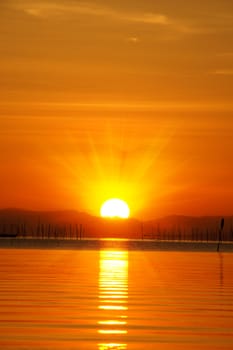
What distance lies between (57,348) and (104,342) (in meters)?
0.92

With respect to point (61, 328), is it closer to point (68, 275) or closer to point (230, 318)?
point (230, 318)

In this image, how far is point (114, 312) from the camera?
18.9 metres

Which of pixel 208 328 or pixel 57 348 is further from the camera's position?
pixel 208 328

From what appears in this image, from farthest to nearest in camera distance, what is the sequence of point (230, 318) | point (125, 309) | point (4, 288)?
point (4, 288) < point (125, 309) < point (230, 318)

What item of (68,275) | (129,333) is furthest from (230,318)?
(68,275)

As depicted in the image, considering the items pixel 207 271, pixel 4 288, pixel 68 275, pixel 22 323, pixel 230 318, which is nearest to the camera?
pixel 22 323

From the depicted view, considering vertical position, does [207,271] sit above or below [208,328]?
above

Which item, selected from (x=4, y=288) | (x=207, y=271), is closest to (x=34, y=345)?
(x=4, y=288)

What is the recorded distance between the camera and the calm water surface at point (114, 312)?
14.6 metres

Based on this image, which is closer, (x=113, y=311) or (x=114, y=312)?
(x=114, y=312)

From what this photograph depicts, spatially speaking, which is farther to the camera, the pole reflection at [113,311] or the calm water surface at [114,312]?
the calm water surface at [114,312]

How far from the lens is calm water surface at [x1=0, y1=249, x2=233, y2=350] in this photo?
14625mm

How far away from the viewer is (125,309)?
64.1 ft

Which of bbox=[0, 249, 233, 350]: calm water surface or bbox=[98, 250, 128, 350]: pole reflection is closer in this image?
bbox=[98, 250, 128, 350]: pole reflection
